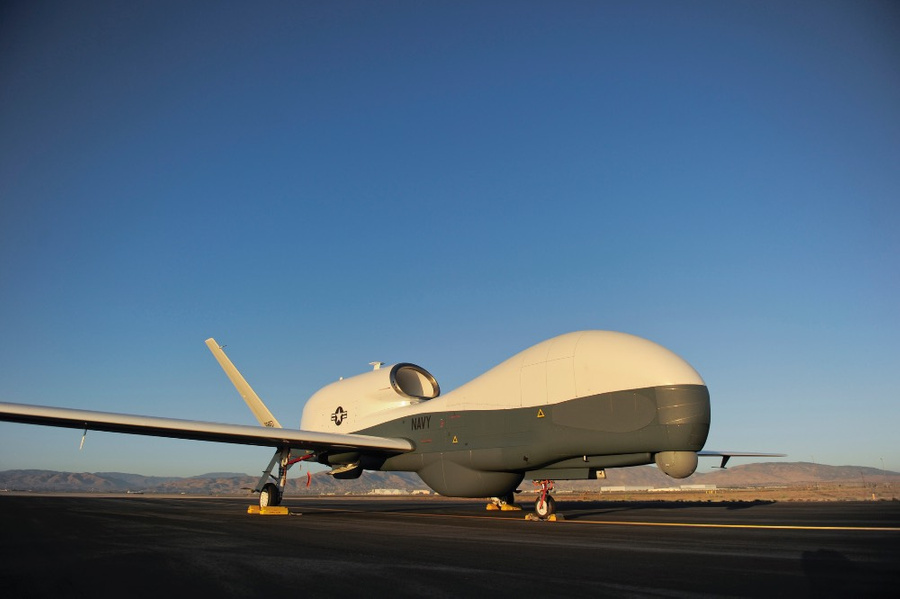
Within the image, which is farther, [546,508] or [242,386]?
[242,386]

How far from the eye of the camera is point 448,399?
17.2 m

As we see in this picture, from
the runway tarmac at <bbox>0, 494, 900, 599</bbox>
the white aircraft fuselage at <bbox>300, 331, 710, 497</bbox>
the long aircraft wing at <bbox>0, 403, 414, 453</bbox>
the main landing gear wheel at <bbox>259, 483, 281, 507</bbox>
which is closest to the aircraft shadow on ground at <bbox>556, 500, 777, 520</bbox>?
the white aircraft fuselage at <bbox>300, 331, 710, 497</bbox>

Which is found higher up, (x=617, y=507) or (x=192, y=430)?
(x=192, y=430)

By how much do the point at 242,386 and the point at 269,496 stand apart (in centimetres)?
720

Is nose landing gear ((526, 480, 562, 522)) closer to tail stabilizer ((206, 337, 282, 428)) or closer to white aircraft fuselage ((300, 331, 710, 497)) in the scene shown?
white aircraft fuselage ((300, 331, 710, 497))

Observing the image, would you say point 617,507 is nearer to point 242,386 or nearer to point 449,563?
point 242,386

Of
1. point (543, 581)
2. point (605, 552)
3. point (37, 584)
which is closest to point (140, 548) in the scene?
point (37, 584)

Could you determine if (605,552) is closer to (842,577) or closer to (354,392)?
(842,577)

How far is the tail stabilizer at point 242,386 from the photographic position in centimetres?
2409

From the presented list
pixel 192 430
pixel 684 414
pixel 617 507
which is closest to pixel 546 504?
pixel 684 414

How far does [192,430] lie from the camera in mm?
15805

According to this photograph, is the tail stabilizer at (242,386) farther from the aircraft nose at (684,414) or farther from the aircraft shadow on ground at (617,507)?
the aircraft nose at (684,414)

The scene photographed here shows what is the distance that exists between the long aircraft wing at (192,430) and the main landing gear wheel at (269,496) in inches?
56.3

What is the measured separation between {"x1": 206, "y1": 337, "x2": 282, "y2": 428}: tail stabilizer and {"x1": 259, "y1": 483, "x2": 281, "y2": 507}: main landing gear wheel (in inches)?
228
